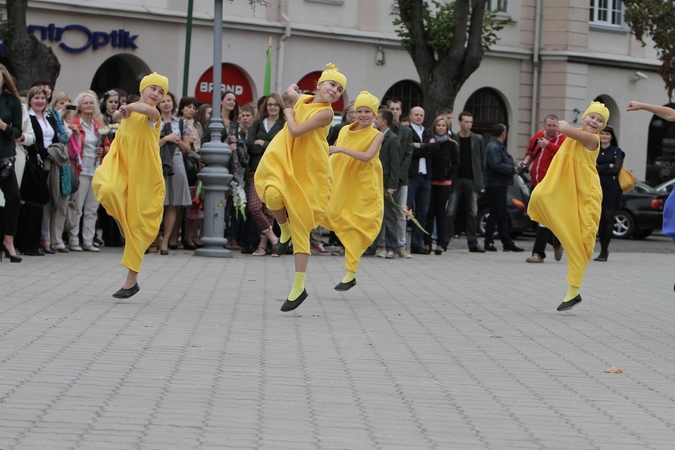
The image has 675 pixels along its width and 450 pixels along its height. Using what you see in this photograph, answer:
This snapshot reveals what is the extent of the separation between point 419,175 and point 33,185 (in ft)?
19.2

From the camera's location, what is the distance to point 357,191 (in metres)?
12.1

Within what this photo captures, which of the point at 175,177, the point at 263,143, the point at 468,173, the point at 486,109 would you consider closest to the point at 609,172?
the point at 468,173

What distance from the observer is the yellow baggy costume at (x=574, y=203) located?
36.1ft

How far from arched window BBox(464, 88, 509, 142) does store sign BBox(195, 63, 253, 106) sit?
7736 mm

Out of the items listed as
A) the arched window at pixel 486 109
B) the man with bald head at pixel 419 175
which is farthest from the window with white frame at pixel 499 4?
the man with bald head at pixel 419 175

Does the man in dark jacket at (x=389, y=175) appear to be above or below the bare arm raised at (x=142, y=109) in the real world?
below

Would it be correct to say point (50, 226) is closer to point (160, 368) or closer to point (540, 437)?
point (160, 368)

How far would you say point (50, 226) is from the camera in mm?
16250

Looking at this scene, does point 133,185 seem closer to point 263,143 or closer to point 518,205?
point 263,143

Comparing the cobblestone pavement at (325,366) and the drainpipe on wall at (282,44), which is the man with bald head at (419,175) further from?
the drainpipe on wall at (282,44)

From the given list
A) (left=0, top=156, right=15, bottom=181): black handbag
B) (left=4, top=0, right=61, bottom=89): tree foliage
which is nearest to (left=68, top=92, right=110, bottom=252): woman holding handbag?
(left=0, top=156, right=15, bottom=181): black handbag

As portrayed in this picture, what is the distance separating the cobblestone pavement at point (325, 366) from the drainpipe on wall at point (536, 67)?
24916mm

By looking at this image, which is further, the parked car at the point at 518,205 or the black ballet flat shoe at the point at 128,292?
the parked car at the point at 518,205

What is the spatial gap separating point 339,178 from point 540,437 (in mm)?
6499
